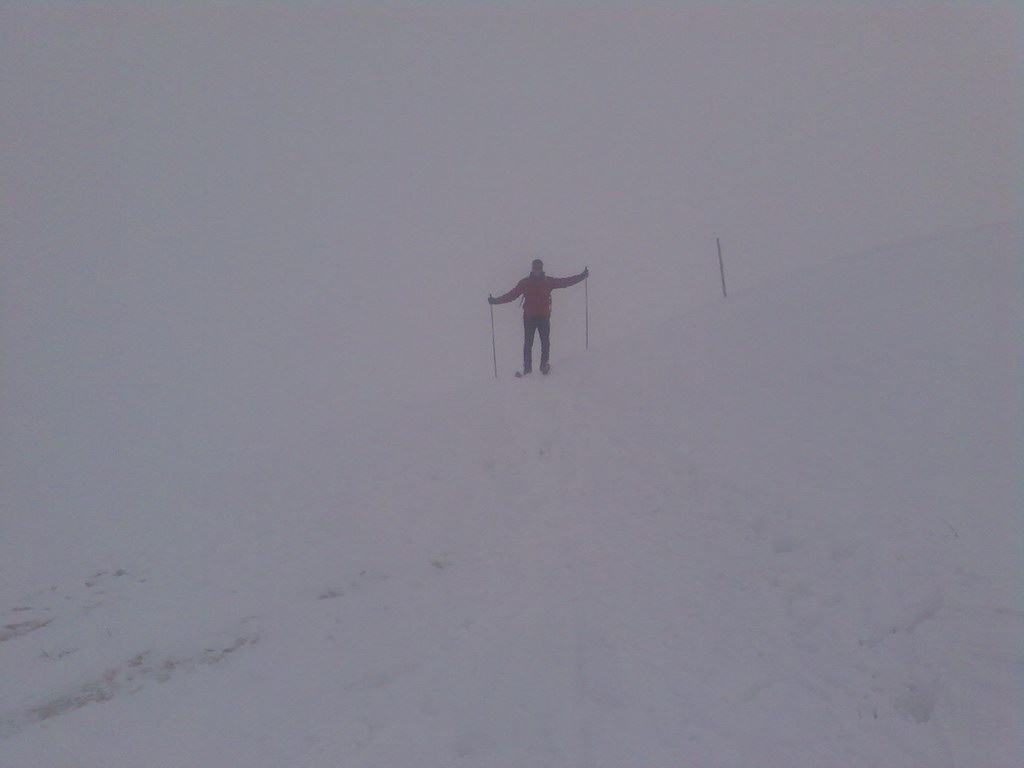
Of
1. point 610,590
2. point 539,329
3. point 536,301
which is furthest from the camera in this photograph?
point 539,329

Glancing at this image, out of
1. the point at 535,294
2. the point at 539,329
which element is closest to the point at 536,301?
the point at 535,294

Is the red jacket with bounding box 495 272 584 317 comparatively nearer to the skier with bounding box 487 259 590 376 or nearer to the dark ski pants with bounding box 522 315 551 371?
the skier with bounding box 487 259 590 376

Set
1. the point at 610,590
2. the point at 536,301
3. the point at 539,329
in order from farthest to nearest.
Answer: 1. the point at 539,329
2. the point at 536,301
3. the point at 610,590

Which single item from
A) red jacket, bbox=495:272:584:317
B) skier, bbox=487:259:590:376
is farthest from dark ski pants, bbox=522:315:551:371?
red jacket, bbox=495:272:584:317

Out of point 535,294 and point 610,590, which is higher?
point 535,294

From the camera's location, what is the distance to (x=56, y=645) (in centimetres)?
785

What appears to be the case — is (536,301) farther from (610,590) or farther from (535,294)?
(610,590)

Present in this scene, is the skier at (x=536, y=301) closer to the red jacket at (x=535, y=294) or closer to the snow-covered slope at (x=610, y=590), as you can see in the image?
the red jacket at (x=535, y=294)

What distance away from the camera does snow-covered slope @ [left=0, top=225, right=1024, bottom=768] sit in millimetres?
5555

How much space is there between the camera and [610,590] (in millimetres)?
7488

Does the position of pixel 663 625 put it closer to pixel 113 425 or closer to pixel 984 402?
pixel 984 402

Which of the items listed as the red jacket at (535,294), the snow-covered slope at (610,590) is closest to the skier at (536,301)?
the red jacket at (535,294)

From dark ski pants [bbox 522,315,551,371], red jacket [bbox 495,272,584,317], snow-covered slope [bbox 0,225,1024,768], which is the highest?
red jacket [bbox 495,272,584,317]

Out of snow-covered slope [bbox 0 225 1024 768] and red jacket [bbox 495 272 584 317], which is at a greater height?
red jacket [bbox 495 272 584 317]
